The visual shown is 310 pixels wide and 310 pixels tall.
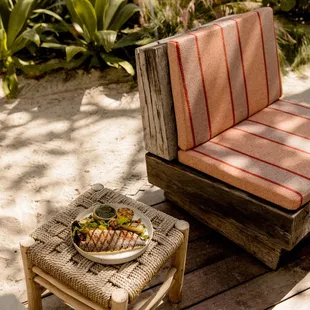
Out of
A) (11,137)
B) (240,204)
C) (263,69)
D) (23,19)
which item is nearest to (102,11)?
(23,19)

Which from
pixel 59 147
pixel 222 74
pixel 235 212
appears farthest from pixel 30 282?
pixel 59 147

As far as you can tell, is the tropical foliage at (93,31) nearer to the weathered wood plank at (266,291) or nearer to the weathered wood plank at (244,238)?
the weathered wood plank at (244,238)

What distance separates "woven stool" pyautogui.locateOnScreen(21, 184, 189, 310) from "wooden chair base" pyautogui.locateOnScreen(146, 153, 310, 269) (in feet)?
1.37

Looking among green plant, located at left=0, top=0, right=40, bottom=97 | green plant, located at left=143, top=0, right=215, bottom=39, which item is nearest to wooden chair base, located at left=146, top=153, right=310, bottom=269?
green plant, located at left=0, top=0, right=40, bottom=97

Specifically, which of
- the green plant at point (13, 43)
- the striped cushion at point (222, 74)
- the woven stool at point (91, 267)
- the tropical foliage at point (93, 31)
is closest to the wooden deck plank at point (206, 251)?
the woven stool at point (91, 267)

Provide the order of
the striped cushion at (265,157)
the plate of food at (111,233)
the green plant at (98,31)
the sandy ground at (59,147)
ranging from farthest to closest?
the green plant at (98,31) → the sandy ground at (59,147) → the striped cushion at (265,157) → the plate of food at (111,233)

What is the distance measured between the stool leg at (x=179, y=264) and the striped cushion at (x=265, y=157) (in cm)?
42

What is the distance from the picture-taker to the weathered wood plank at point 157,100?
7.93 feet

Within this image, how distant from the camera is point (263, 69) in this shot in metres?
2.88

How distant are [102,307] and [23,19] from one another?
304 centimetres

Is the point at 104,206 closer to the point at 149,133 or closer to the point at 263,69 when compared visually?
the point at 149,133

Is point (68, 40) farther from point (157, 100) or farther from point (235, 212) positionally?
point (235, 212)

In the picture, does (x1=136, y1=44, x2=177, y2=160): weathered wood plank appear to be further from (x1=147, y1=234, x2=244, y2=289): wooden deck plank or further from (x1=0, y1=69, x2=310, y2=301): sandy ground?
(x1=0, y1=69, x2=310, y2=301): sandy ground

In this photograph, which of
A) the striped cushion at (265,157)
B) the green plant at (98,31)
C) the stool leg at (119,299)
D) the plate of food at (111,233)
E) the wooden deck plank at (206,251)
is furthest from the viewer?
the green plant at (98,31)
